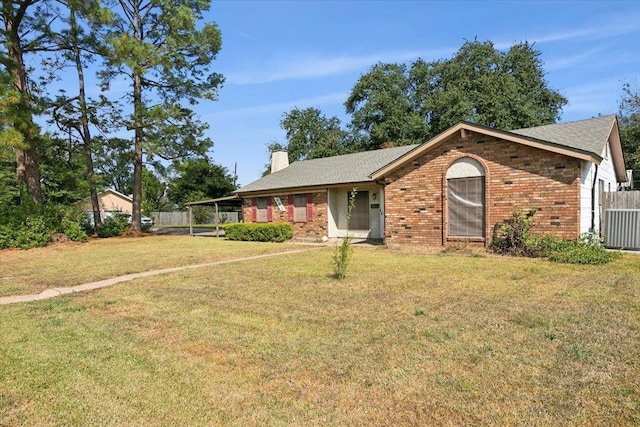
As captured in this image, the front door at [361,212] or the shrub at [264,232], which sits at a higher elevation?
the front door at [361,212]

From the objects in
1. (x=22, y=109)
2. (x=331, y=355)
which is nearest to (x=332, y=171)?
(x=22, y=109)

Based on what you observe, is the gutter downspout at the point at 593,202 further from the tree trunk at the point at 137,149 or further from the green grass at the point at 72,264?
the tree trunk at the point at 137,149

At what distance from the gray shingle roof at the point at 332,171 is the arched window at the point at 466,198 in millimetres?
4352

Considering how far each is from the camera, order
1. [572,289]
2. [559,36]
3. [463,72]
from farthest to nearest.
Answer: [463,72] → [559,36] → [572,289]

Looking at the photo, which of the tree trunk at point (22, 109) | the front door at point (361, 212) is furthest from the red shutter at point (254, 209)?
the tree trunk at point (22, 109)

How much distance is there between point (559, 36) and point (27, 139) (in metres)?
26.3

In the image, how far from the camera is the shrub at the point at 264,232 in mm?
18062

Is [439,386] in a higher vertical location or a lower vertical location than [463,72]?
lower

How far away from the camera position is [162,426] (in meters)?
2.71

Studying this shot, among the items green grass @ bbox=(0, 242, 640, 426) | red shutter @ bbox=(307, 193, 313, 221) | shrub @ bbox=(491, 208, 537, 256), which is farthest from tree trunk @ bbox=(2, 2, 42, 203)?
shrub @ bbox=(491, 208, 537, 256)

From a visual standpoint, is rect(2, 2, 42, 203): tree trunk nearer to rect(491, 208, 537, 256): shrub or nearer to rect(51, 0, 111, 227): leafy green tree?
rect(51, 0, 111, 227): leafy green tree

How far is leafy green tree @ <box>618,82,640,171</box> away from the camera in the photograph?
2676 cm

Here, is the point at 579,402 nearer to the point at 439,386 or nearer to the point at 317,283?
the point at 439,386

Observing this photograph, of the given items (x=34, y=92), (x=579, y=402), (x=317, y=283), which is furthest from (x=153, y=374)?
(x=34, y=92)
